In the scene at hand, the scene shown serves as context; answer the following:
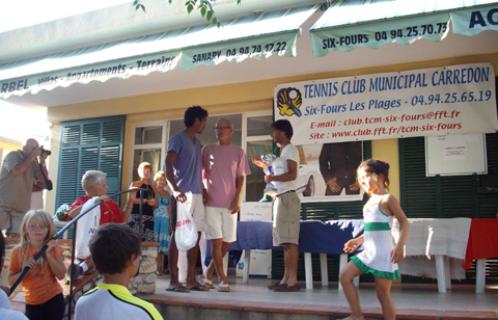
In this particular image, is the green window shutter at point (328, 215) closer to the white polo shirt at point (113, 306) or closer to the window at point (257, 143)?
the window at point (257, 143)

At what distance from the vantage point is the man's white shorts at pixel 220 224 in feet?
17.1

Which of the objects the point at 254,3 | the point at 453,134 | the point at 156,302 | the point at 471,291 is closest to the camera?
the point at 156,302

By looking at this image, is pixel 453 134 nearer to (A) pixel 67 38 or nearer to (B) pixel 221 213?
(B) pixel 221 213

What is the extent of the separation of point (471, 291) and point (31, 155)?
546cm

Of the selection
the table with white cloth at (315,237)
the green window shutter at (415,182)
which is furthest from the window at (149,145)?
the green window shutter at (415,182)

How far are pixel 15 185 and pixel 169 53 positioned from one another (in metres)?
2.60

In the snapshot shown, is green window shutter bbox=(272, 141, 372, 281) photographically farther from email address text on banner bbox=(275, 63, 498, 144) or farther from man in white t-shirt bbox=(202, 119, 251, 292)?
man in white t-shirt bbox=(202, 119, 251, 292)

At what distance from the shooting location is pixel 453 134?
253 inches

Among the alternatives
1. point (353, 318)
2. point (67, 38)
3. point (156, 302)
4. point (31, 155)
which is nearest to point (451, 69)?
point (353, 318)

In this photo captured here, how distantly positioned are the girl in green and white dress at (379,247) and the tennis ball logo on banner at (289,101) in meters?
3.43

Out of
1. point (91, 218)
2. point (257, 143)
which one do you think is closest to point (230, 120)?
point (257, 143)

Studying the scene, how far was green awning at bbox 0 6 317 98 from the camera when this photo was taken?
5.32 meters

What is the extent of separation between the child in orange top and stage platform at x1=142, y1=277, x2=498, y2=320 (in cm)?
122

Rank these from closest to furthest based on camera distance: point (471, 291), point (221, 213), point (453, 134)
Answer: point (221, 213) → point (471, 291) → point (453, 134)
